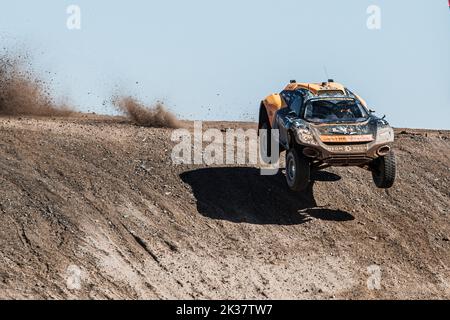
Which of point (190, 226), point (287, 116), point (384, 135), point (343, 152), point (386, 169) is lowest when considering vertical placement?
point (190, 226)

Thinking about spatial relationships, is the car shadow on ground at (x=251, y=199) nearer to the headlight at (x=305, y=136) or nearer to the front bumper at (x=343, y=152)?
the front bumper at (x=343, y=152)

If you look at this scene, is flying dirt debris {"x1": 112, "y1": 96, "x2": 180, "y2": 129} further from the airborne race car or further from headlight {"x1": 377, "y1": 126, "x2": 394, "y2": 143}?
headlight {"x1": 377, "y1": 126, "x2": 394, "y2": 143}

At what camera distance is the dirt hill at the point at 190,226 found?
1384cm

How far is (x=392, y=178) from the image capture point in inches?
633

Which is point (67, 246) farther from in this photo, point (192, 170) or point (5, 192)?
point (192, 170)

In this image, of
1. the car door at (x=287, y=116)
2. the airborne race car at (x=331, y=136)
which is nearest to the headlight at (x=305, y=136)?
the airborne race car at (x=331, y=136)

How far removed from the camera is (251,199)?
1670cm

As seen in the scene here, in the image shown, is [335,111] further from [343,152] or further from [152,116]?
[152,116]

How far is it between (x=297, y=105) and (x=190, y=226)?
3130 millimetres

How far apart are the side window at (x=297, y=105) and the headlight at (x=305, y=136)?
33.2 inches

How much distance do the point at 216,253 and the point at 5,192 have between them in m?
3.75

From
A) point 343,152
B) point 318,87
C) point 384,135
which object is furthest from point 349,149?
point 318,87
